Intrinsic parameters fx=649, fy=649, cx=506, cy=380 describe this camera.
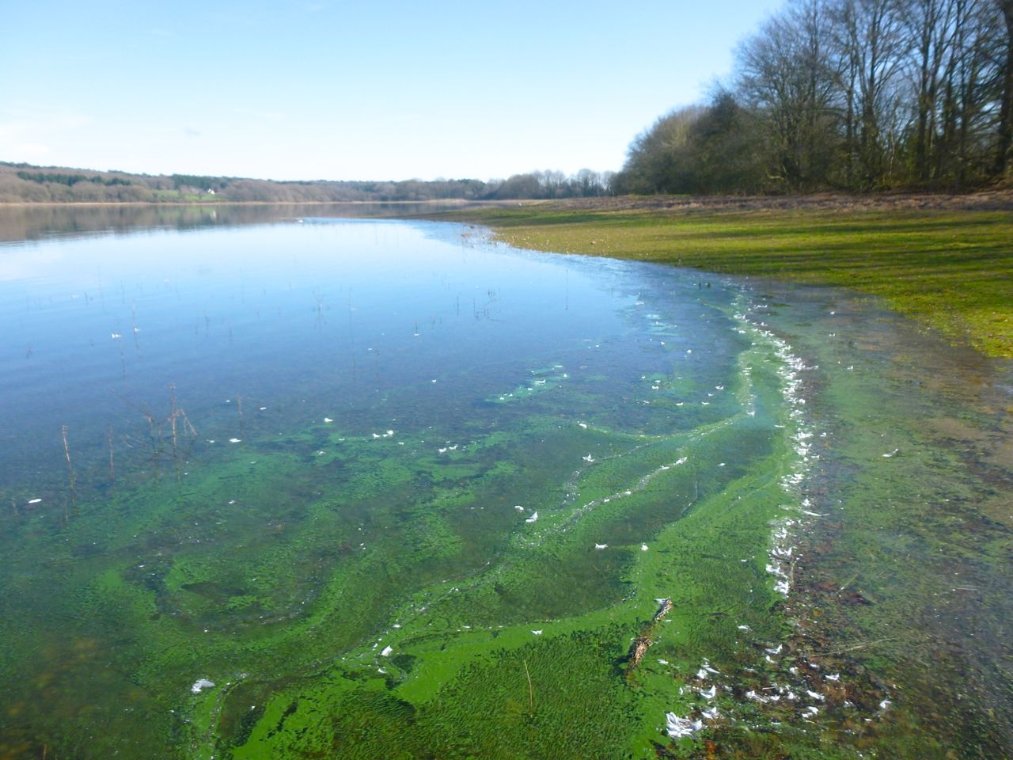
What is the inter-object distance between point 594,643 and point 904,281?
14.0 meters

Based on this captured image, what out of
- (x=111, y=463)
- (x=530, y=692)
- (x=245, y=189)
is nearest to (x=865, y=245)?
(x=530, y=692)

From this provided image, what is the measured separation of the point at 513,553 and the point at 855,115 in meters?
42.5

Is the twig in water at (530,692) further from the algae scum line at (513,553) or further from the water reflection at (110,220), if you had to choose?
the water reflection at (110,220)

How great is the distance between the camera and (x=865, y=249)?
18891mm

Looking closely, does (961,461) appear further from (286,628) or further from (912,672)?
(286,628)

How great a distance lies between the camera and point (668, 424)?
7195mm

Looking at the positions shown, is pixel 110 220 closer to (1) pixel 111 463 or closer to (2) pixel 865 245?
Answer: (2) pixel 865 245

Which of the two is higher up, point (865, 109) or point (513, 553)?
point (865, 109)

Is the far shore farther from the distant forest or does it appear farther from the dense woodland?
the distant forest

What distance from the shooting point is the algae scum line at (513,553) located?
10.6 ft

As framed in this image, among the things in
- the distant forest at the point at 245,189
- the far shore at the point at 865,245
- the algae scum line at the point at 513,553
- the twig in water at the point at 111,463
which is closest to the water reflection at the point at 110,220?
the far shore at the point at 865,245

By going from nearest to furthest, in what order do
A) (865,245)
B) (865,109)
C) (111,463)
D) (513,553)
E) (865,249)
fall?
(513,553)
(111,463)
(865,249)
(865,245)
(865,109)

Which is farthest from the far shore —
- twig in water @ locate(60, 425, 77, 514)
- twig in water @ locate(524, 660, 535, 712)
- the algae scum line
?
twig in water @ locate(60, 425, 77, 514)

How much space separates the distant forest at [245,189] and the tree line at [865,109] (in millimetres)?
43145
